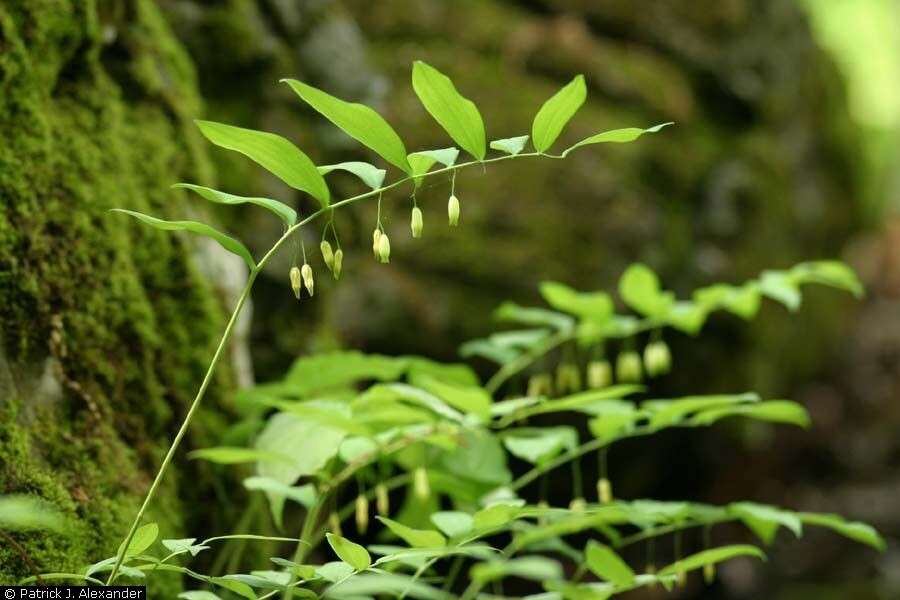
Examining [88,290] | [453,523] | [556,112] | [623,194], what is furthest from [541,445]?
[623,194]

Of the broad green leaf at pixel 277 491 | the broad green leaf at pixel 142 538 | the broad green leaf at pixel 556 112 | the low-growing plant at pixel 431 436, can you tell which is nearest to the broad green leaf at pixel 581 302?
the low-growing plant at pixel 431 436

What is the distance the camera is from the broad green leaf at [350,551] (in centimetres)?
102

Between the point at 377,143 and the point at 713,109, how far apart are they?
3.59 m

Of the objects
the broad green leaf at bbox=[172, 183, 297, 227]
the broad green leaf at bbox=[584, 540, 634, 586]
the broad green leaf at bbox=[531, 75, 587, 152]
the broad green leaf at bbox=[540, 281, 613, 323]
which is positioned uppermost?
the broad green leaf at bbox=[531, 75, 587, 152]

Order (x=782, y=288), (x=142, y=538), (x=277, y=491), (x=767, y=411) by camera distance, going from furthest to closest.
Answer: (x=782, y=288) → (x=767, y=411) → (x=277, y=491) → (x=142, y=538)

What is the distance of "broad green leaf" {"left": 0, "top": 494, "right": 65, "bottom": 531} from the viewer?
3.17 feet

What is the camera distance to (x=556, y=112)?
1110 mm

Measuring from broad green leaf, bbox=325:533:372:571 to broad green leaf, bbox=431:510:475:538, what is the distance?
0.16 meters

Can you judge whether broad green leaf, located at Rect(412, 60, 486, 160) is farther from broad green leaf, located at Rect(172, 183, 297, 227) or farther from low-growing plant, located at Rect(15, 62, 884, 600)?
broad green leaf, located at Rect(172, 183, 297, 227)

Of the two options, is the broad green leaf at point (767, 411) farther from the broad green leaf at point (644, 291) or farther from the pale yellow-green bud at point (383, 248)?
the pale yellow-green bud at point (383, 248)

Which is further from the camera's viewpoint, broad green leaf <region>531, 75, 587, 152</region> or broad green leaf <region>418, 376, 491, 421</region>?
broad green leaf <region>418, 376, 491, 421</region>

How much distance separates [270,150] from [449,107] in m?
0.23

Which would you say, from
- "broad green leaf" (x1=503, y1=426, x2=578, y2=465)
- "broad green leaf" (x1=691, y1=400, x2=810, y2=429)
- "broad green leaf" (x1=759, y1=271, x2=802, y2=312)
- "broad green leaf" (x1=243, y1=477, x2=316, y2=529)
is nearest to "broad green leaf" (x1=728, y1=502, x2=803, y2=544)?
"broad green leaf" (x1=691, y1=400, x2=810, y2=429)

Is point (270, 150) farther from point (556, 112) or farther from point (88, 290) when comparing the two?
point (88, 290)
